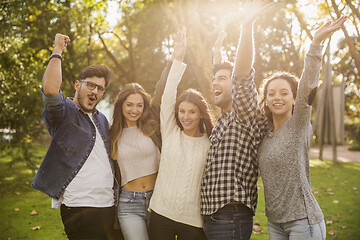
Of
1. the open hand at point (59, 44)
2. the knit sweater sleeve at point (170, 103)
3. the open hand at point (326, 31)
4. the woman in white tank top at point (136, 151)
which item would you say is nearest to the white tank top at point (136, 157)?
the woman in white tank top at point (136, 151)

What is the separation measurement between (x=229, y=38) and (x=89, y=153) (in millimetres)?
10696

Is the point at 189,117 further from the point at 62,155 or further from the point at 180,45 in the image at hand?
the point at 62,155

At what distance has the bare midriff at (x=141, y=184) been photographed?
11.5ft

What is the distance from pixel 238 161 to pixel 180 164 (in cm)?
61

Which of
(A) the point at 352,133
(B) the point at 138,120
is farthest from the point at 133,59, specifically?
(A) the point at 352,133

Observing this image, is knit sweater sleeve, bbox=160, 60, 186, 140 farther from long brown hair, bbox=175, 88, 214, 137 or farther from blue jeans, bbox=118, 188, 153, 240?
blue jeans, bbox=118, 188, 153, 240

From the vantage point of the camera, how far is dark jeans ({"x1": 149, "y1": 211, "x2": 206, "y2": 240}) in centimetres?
306

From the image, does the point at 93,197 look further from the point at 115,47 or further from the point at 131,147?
the point at 115,47

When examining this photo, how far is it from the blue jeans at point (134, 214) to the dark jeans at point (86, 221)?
0.47ft

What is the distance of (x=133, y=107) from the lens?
12.1ft

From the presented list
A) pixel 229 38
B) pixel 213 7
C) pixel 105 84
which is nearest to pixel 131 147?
→ pixel 105 84

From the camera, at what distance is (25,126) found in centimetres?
880

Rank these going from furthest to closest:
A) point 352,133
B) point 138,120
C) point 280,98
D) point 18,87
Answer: point 352,133
point 18,87
point 138,120
point 280,98

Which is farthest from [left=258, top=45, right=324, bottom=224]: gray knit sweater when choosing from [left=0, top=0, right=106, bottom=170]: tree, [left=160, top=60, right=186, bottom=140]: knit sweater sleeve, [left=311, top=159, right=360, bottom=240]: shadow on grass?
[left=0, top=0, right=106, bottom=170]: tree
